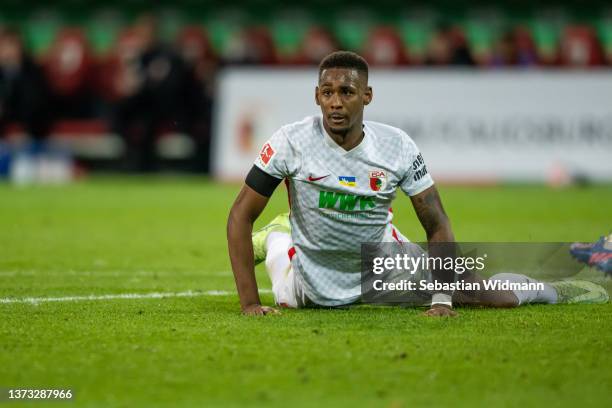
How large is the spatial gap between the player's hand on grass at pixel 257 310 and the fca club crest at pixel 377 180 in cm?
84

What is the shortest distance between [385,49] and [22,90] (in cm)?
650

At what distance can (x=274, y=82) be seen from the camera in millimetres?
17984

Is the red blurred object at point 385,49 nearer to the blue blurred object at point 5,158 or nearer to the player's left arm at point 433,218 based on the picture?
the blue blurred object at point 5,158

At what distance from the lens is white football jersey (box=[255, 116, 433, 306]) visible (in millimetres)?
6105

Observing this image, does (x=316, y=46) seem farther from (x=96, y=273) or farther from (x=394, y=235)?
(x=394, y=235)

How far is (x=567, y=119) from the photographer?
16.9 m

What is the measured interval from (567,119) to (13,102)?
31.4 feet

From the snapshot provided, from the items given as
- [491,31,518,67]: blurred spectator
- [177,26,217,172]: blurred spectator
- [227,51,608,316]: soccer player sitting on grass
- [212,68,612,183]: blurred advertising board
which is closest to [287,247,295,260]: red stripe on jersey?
[227,51,608,316]: soccer player sitting on grass

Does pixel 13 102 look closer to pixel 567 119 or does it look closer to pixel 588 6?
pixel 567 119

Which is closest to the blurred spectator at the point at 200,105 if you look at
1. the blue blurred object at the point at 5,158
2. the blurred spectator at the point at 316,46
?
the blurred spectator at the point at 316,46

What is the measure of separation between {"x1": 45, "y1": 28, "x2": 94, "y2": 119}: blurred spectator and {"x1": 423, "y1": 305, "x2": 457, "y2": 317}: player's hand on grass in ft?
52.6

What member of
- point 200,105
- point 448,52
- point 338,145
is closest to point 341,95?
point 338,145

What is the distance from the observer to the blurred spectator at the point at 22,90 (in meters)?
20.0

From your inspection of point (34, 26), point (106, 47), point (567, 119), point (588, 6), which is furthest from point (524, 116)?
point (34, 26)
